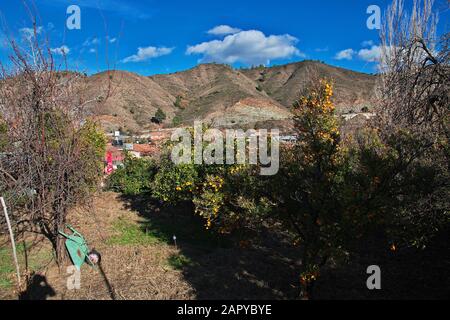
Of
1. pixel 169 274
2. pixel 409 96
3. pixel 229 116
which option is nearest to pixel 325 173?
pixel 409 96

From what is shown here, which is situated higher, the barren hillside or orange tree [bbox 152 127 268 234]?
the barren hillside

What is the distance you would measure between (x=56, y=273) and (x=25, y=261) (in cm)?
131

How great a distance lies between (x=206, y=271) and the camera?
29.6 ft

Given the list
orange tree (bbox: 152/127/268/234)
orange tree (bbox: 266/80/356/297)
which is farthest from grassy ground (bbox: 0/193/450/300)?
orange tree (bbox: 266/80/356/297)

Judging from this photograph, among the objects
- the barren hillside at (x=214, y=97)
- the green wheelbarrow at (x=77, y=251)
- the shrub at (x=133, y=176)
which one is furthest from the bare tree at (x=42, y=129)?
the barren hillside at (x=214, y=97)

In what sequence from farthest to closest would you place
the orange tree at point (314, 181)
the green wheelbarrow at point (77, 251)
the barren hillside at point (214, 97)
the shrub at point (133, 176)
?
the barren hillside at point (214, 97) → the shrub at point (133, 176) → the green wheelbarrow at point (77, 251) → the orange tree at point (314, 181)

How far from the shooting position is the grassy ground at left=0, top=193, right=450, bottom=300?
7.70 metres

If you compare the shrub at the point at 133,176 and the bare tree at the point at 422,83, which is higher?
the bare tree at the point at 422,83

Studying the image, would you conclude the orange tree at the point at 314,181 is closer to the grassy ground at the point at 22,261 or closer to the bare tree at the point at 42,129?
the bare tree at the point at 42,129

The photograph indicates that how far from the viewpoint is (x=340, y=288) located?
8.06m


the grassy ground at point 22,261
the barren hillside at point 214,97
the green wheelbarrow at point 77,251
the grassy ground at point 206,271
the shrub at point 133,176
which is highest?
the barren hillside at point 214,97

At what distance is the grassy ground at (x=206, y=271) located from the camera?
7695 mm

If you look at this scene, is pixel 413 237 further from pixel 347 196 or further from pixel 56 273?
pixel 56 273

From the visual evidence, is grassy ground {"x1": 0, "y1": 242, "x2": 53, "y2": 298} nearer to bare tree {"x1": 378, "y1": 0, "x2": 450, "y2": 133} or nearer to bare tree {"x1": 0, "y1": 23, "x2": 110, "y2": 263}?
bare tree {"x1": 0, "y1": 23, "x2": 110, "y2": 263}
